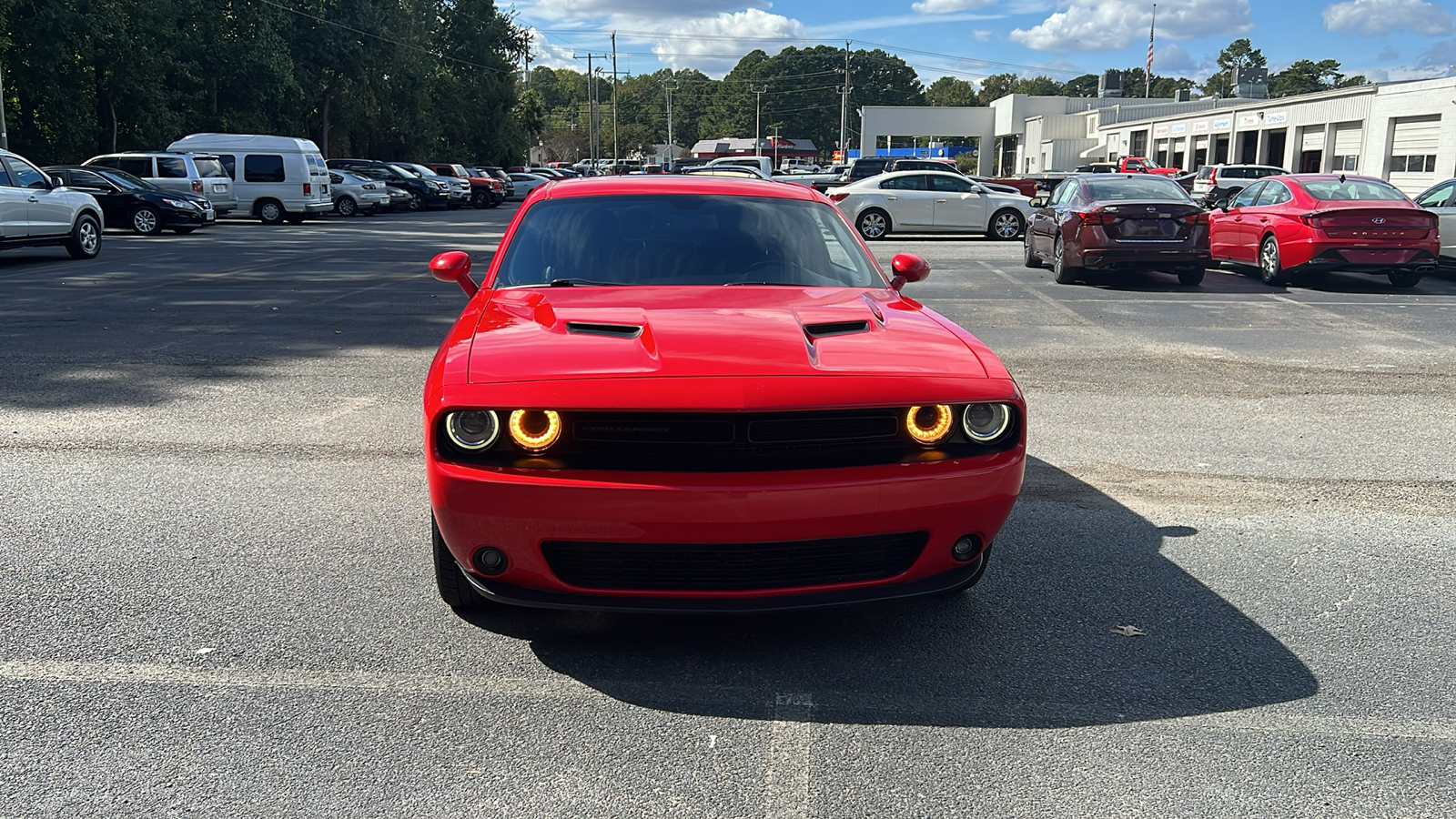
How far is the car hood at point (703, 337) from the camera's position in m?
3.28

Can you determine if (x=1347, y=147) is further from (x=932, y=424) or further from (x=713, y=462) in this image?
(x=713, y=462)

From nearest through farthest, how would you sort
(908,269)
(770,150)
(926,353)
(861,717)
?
(861,717) → (926,353) → (908,269) → (770,150)

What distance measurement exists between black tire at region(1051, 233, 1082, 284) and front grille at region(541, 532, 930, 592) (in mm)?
12093

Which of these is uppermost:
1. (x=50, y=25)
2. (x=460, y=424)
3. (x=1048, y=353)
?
(x=50, y=25)

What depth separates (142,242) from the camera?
21.8 meters

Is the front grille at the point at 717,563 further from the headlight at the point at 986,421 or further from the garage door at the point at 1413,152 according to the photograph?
the garage door at the point at 1413,152

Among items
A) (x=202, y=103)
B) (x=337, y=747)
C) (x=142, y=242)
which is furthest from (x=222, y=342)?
(x=202, y=103)

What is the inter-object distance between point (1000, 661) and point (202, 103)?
44.3m

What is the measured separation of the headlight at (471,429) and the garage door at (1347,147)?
42.4 meters

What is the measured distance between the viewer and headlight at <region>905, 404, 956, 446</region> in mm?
3334

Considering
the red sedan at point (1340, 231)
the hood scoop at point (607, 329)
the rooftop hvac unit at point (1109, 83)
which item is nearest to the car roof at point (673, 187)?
the hood scoop at point (607, 329)

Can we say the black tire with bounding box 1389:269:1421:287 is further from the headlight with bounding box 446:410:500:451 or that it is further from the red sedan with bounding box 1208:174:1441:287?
the headlight with bounding box 446:410:500:451

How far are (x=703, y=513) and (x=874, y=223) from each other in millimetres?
21663

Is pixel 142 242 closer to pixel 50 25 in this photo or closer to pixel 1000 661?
pixel 50 25
